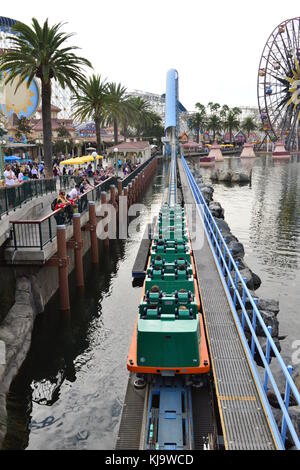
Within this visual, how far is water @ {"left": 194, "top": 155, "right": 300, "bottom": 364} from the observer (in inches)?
724

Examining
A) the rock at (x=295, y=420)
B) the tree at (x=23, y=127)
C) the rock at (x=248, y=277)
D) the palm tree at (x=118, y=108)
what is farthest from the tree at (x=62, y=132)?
the rock at (x=295, y=420)

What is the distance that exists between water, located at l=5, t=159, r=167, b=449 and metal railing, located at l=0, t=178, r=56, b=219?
4.33 meters

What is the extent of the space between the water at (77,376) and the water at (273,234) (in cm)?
589

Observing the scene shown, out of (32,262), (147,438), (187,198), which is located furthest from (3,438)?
(187,198)

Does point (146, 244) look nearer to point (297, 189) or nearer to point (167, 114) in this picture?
point (297, 189)

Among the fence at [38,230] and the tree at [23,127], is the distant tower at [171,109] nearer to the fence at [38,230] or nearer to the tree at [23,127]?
the tree at [23,127]

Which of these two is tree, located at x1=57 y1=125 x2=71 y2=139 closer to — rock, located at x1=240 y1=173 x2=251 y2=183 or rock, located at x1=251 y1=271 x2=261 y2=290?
rock, located at x1=240 y1=173 x2=251 y2=183

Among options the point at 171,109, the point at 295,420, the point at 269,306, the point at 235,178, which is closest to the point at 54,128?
the point at 171,109

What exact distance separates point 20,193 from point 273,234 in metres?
18.6

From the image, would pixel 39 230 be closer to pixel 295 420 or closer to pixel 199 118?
pixel 295 420

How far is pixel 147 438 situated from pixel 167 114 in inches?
3442

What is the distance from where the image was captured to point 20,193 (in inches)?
755

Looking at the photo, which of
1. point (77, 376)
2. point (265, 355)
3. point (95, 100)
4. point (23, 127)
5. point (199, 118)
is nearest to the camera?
point (265, 355)

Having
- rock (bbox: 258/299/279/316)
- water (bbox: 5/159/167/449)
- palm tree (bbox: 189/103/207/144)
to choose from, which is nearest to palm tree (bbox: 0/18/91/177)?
water (bbox: 5/159/167/449)
